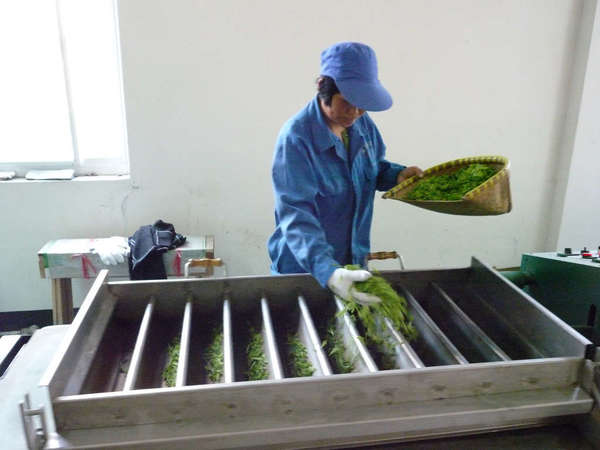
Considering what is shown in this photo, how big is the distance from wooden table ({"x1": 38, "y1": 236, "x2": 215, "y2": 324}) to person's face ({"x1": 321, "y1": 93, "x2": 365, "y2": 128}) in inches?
63.3

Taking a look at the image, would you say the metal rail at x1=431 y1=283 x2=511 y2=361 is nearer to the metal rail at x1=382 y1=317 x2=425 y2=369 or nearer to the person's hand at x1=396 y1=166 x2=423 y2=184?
the metal rail at x1=382 y1=317 x2=425 y2=369

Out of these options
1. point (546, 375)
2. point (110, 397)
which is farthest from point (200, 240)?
point (546, 375)

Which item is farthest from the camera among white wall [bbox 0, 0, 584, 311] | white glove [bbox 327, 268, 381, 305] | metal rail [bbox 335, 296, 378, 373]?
white wall [bbox 0, 0, 584, 311]

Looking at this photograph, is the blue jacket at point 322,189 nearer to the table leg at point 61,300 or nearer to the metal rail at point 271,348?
the metal rail at point 271,348

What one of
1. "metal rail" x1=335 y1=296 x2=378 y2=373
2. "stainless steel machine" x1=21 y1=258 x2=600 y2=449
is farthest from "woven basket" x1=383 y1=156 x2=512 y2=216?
"metal rail" x1=335 y1=296 x2=378 y2=373

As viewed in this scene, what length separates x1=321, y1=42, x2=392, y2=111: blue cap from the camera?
141 centimetres

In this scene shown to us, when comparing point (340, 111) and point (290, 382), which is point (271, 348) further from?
point (340, 111)

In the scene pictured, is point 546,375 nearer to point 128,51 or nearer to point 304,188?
point 304,188

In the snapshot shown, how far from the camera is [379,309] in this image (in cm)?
133

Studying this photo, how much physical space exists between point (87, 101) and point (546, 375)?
3326 millimetres

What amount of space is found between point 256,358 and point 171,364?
0.28 m

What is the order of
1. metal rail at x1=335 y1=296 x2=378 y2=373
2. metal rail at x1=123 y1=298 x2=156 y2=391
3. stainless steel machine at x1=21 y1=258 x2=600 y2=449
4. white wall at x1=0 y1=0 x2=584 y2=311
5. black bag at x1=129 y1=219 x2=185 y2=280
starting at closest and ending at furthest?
1. stainless steel machine at x1=21 y1=258 x2=600 y2=449
2. metal rail at x1=123 y1=298 x2=156 y2=391
3. metal rail at x1=335 y1=296 x2=378 y2=373
4. black bag at x1=129 y1=219 x2=185 y2=280
5. white wall at x1=0 y1=0 x2=584 y2=311

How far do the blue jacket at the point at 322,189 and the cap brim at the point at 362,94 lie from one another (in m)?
0.20

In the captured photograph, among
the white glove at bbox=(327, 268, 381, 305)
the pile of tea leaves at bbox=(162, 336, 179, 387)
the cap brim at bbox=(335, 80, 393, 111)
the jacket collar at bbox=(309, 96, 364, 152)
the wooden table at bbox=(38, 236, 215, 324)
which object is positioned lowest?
the wooden table at bbox=(38, 236, 215, 324)
